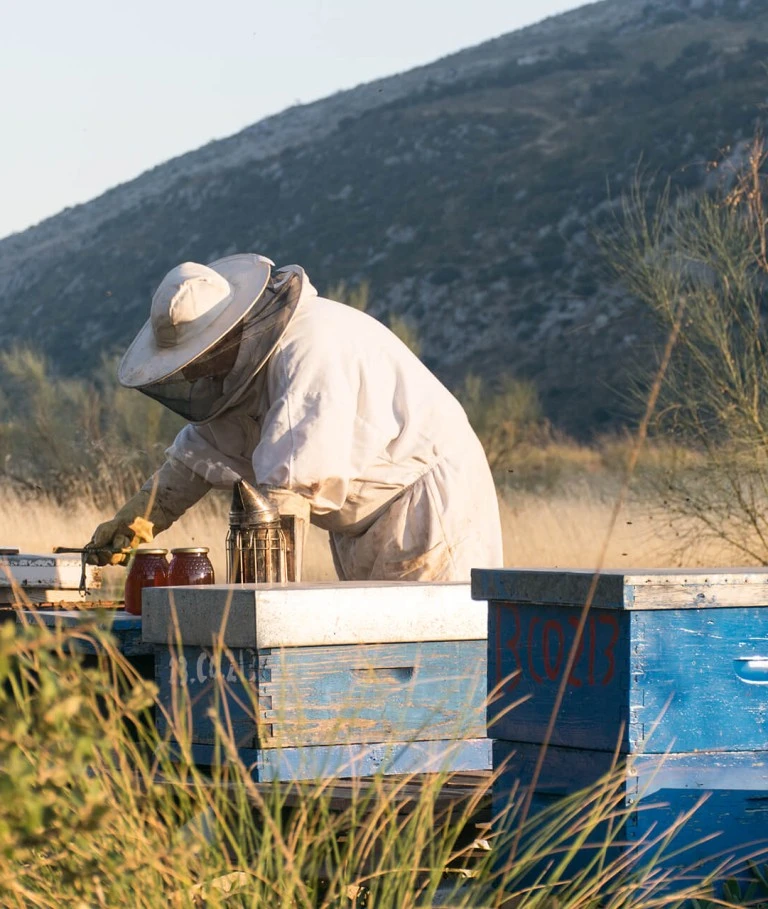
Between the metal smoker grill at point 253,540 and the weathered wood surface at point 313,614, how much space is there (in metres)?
0.42

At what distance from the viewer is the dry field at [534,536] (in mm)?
12539

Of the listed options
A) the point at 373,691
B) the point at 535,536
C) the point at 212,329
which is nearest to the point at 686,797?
the point at 373,691

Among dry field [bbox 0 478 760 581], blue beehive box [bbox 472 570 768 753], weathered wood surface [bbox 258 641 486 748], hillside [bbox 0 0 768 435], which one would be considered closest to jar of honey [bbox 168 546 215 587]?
weathered wood surface [bbox 258 641 486 748]

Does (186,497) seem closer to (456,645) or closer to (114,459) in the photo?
(456,645)

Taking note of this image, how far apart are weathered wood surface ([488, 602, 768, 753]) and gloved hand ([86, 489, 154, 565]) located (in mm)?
1495

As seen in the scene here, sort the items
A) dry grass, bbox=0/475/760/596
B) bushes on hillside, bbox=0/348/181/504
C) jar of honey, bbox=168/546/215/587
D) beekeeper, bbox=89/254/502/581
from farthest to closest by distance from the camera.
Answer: bushes on hillside, bbox=0/348/181/504 < dry grass, bbox=0/475/760/596 < beekeeper, bbox=89/254/502/581 < jar of honey, bbox=168/546/215/587

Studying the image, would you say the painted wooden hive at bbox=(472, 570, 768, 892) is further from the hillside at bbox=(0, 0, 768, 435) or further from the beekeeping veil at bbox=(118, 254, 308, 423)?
the hillside at bbox=(0, 0, 768, 435)

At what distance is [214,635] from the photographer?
10.6 feet

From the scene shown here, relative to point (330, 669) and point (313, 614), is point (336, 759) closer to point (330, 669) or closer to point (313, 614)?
point (330, 669)

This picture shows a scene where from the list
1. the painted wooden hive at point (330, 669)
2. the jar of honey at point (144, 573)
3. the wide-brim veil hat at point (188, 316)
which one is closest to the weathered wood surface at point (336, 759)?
the painted wooden hive at point (330, 669)

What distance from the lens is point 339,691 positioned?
134 inches

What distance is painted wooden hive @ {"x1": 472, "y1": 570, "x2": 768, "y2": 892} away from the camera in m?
2.92

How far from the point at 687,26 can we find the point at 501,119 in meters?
8.53

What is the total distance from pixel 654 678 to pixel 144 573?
1488 mm
